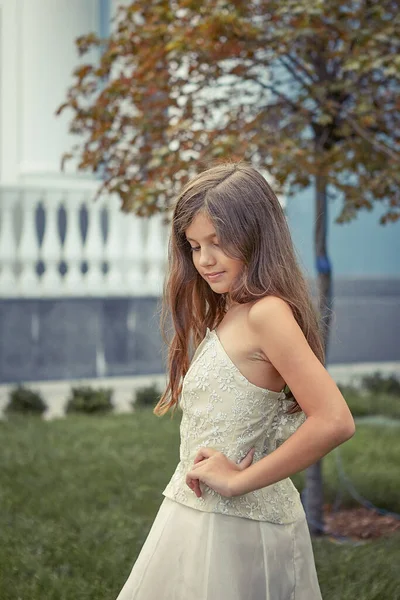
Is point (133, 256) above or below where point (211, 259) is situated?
below

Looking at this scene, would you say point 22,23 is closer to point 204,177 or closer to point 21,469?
point 21,469

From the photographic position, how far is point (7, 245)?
9.00 metres

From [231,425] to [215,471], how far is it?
0.11m

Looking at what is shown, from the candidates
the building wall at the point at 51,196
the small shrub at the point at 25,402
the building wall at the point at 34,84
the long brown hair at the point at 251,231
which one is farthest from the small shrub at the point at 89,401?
the long brown hair at the point at 251,231

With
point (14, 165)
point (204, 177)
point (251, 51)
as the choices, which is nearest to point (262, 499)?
point (204, 177)

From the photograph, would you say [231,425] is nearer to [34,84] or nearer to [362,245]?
[34,84]

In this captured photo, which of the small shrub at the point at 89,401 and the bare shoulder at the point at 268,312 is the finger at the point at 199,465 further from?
the small shrub at the point at 89,401

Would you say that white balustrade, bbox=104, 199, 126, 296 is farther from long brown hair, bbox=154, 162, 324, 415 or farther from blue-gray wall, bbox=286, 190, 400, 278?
long brown hair, bbox=154, 162, 324, 415

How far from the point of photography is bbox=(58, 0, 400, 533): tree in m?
4.12

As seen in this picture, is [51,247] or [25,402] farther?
[51,247]

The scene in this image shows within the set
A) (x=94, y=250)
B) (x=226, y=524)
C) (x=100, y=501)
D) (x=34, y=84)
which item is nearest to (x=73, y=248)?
(x=94, y=250)

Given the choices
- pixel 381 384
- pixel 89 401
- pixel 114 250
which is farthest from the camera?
pixel 114 250

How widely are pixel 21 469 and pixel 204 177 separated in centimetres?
413

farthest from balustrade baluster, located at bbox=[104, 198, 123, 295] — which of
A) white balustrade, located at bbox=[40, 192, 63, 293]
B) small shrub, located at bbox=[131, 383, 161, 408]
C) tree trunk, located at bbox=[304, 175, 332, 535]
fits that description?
tree trunk, located at bbox=[304, 175, 332, 535]
